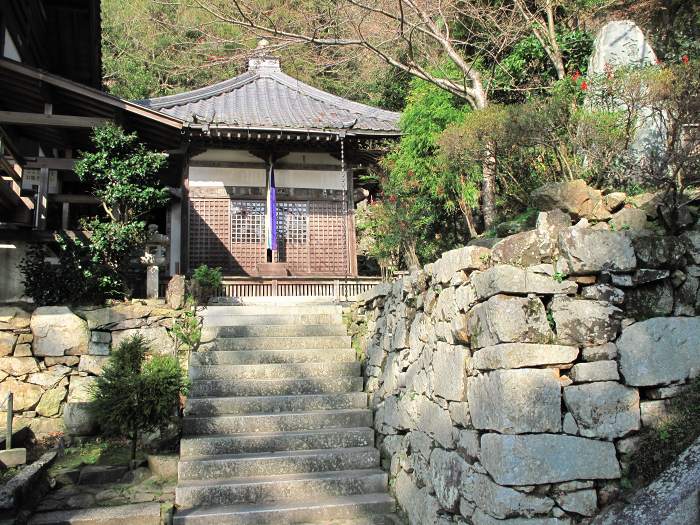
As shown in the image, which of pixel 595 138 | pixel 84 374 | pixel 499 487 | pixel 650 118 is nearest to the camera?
pixel 499 487

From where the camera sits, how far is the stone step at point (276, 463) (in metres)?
5.66

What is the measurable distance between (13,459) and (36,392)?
5.35ft

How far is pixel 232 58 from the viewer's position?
7.15 m

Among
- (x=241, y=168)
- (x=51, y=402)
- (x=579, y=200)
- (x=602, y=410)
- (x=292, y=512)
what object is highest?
(x=241, y=168)

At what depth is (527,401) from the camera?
3.64 meters

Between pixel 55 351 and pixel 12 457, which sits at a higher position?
pixel 55 351

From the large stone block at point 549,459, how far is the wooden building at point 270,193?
9051mm

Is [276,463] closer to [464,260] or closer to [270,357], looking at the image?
[270,357]

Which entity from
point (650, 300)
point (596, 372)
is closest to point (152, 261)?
point (596, 372)

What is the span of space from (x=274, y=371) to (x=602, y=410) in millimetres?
4361

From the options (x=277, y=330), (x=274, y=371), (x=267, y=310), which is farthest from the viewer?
(x=267, y=310)

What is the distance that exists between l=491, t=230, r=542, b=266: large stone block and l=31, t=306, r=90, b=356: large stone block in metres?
5.94

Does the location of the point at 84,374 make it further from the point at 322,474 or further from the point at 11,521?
the point at 322,474

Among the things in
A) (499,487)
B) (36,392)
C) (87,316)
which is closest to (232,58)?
(87,316)
